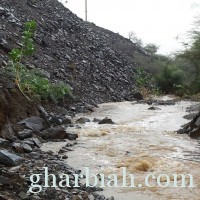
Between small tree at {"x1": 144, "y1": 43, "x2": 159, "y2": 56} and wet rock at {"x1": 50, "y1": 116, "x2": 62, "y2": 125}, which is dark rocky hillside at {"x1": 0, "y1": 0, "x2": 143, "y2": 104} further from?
small tree at {"x1": 144, "y1": 43, "x2": 159, "y2": 56}

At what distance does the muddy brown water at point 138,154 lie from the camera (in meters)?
5.31

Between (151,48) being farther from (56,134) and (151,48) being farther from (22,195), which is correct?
(22,195)

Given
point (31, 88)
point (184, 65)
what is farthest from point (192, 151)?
point (184, 65)

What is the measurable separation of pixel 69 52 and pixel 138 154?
1283cm

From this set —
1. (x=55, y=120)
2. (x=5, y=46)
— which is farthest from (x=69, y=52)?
(x=55, y=120)

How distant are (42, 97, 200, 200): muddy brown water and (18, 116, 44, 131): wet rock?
91cm

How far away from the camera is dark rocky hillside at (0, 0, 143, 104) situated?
16219 mm

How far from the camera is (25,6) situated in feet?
67.6

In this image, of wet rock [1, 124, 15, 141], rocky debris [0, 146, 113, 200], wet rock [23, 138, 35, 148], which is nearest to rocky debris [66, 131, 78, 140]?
wet rock [23, 138, 35, 148]

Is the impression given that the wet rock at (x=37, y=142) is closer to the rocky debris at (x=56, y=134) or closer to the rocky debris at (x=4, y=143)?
the rocky debris at (x=56, y=134)

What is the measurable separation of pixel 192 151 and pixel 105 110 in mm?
7020

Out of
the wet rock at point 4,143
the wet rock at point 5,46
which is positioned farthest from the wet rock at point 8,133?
the wet rock at point 5,46

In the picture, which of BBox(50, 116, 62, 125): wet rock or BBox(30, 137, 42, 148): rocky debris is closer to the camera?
BBox(30, 137, 42, 148): rocky debris

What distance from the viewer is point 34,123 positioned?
9062 mm
